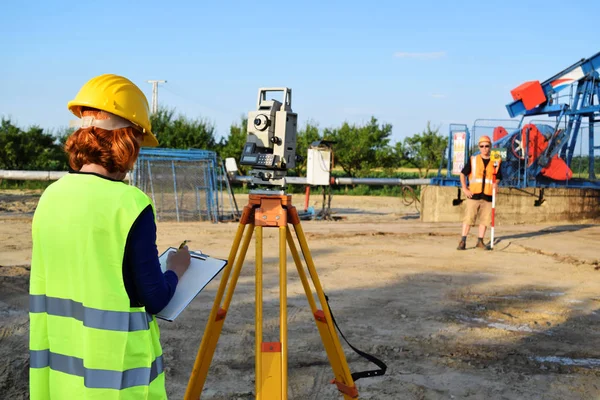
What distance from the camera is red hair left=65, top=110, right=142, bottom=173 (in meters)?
1.92

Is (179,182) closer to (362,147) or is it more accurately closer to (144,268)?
(144,268)

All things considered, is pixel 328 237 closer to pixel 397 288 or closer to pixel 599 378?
pixel 397 288

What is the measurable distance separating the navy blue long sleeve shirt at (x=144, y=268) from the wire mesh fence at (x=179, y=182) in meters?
12.4

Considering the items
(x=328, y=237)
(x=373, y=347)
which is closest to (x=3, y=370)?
(x=373, y=347)

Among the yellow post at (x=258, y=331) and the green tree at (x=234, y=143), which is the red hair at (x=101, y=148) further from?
the green tree at (x=234, y=143)

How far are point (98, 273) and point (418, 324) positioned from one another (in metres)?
4.32

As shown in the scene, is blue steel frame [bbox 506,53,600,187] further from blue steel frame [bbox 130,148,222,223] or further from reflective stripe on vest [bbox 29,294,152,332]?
reflective stripe on vest [bbox 29,294,152,332]

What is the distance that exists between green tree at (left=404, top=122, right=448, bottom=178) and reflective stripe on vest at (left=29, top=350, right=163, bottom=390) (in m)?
38.4

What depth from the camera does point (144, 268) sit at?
1891 mm

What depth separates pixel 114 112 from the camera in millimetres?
1968

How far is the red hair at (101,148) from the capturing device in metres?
1.92

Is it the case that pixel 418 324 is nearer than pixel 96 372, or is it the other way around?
pixel 96 372

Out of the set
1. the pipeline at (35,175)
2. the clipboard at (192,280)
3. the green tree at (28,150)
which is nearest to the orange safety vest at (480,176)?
the clipboard at (192,280)

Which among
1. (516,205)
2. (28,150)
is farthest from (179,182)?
(28,150)
